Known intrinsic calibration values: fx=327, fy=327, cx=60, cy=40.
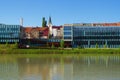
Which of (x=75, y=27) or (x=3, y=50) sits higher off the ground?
(x=75, y=27)

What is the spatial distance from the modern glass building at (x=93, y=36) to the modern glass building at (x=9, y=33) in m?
15.4

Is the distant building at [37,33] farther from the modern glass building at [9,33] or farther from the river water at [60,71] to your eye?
the river water at [60,71]

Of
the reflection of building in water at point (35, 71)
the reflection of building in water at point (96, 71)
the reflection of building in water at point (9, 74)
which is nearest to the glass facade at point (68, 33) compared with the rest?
the reflection of building in water at point (96, 71)

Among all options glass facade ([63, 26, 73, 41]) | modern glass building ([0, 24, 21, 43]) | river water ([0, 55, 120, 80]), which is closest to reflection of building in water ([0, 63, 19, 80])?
river water ([0, 55, 120, 80])

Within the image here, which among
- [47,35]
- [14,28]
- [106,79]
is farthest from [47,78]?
[47,35]

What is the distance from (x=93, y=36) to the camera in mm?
102625

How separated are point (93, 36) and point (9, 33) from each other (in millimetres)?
26118

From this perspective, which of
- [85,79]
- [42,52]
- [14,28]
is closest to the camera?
[85,79]

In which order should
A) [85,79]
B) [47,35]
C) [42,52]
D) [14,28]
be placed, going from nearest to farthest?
[85,79] → [42,52] → [14,28] → [47,35]

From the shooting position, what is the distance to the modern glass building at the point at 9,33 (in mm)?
100031

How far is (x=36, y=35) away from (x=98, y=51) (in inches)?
1877

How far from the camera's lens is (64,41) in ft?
336

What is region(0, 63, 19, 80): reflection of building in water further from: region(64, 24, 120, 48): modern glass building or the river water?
region(64, 24, 120, 48): modern glass building

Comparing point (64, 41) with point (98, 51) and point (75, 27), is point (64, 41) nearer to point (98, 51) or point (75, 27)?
point (75, 27)
